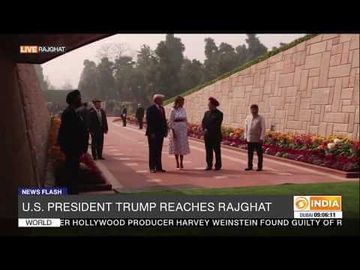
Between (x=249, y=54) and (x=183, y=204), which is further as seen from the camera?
(x=249, y=54)

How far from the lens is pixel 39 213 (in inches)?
163

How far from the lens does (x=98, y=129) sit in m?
5.00

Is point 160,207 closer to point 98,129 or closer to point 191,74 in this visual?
point 98,129

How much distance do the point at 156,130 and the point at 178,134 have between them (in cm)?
33

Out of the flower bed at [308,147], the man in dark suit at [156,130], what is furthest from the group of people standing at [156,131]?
the flower bed at [308,147]

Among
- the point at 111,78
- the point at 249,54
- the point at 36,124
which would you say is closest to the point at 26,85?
the point at 36,124

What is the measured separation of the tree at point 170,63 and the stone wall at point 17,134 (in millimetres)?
1351

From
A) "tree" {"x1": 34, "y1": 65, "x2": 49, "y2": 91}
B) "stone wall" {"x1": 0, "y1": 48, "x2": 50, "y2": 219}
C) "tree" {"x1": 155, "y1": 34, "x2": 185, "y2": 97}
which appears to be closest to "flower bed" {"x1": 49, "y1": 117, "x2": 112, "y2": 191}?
"stone wall" {"x1": 0, "y1": 48, "x2": 50, "y2": 219}

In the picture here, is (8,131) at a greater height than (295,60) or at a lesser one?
lesser

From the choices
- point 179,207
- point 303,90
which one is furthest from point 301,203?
point 303,90

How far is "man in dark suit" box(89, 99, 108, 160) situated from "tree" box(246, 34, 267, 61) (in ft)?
5.32

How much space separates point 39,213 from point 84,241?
0.47 m
